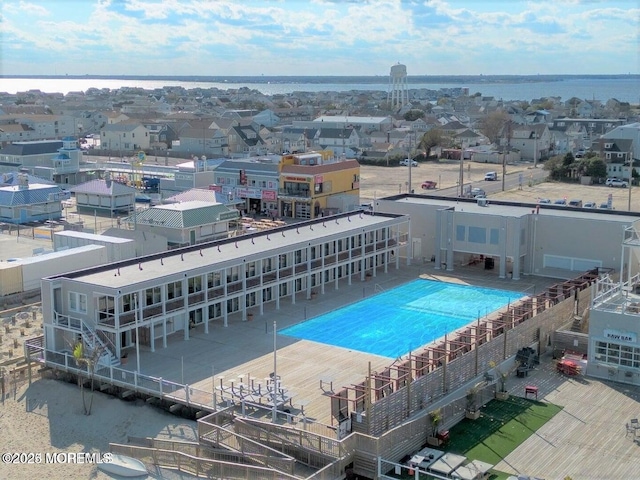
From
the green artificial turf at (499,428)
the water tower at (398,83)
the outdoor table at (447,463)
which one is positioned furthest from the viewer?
the water tower at (398,83)

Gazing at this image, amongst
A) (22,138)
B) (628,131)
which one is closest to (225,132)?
(22,138)

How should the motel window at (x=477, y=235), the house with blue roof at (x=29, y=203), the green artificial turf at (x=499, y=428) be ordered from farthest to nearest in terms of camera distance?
the house with blue roof at (x=29, y=203) < the motel window at (x=477, y=235) < the green artificial turf at (x=499, y=428)

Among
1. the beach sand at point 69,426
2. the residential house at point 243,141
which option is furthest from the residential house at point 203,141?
the beach sand at point 69,426

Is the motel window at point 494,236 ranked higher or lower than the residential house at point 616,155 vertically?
lower

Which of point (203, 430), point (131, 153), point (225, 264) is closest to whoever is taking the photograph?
point (203, 430)

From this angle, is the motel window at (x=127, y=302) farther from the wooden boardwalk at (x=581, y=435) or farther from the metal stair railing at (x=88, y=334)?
the wooden boardwalk at (x=581, y=435)

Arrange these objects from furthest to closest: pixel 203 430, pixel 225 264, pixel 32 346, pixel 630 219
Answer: pixel 630 219, pixel 225 264, pixel 32 346, pixel 203 430

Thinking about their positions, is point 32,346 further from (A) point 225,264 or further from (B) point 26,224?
(B) point 26,224
